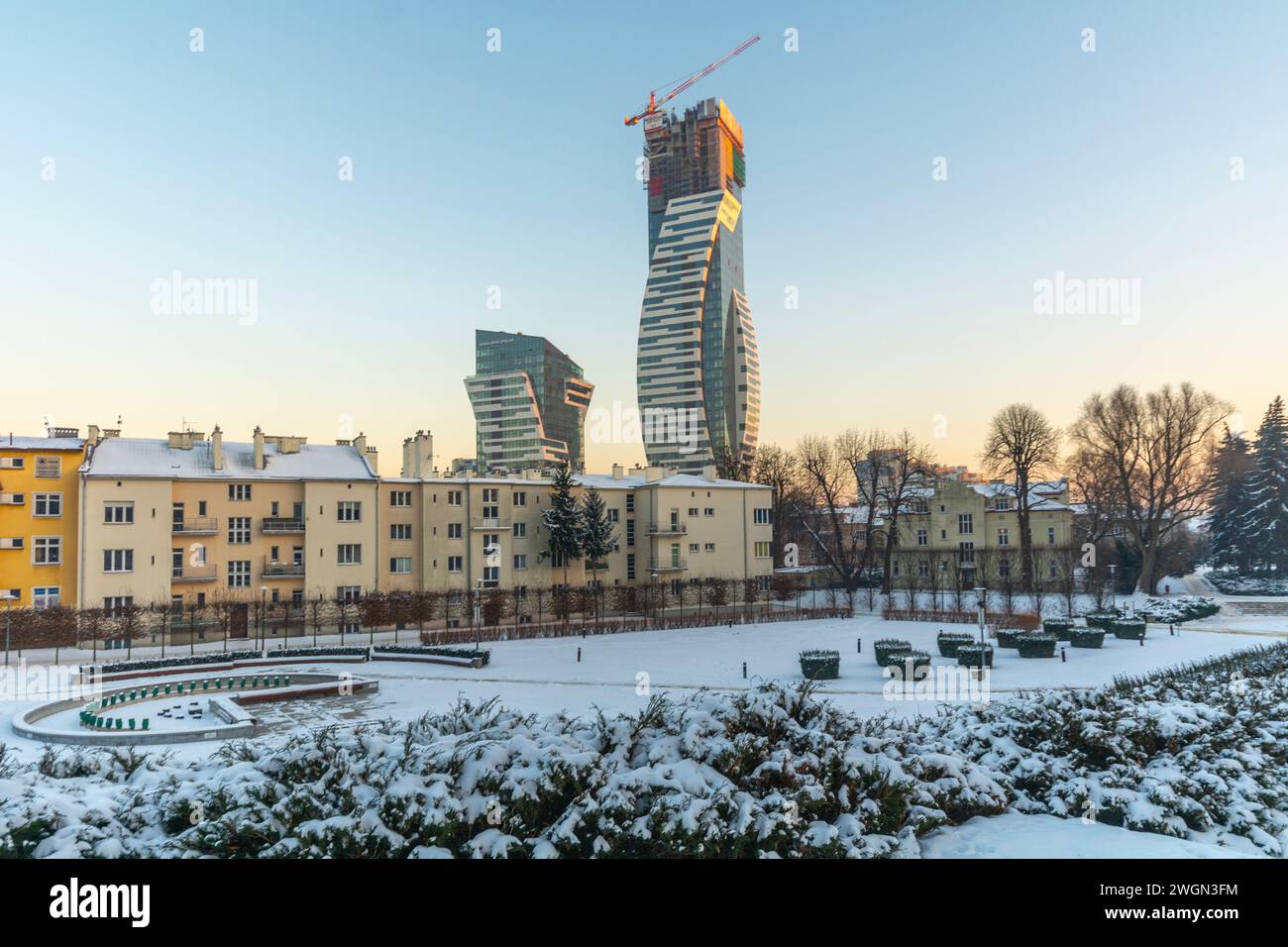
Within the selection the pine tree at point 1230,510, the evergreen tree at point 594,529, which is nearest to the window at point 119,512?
the evergreen tree at point 594,529

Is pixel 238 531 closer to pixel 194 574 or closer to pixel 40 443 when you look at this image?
pixel 194 574

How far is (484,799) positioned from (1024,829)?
5.22m

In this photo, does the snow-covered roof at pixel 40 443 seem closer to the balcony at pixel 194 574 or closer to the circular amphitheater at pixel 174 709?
the balcony at pixel 194 574

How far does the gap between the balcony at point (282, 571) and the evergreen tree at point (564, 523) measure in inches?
592

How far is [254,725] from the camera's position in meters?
19.9

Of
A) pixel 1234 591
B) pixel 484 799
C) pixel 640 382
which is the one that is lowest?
pixel 1234 591

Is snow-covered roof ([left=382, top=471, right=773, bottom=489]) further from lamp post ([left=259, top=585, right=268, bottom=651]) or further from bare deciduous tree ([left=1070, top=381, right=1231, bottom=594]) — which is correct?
bare deciduous tree ([left=1070, top=381, right=1231, bottom=594])

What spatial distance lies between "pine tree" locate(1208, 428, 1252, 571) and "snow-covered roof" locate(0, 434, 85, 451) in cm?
7513

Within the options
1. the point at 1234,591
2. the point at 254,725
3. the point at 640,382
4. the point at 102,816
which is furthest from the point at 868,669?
the point at 640,382

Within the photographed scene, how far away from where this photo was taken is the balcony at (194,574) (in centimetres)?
4053

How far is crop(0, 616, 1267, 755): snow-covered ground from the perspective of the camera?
70.3ft
